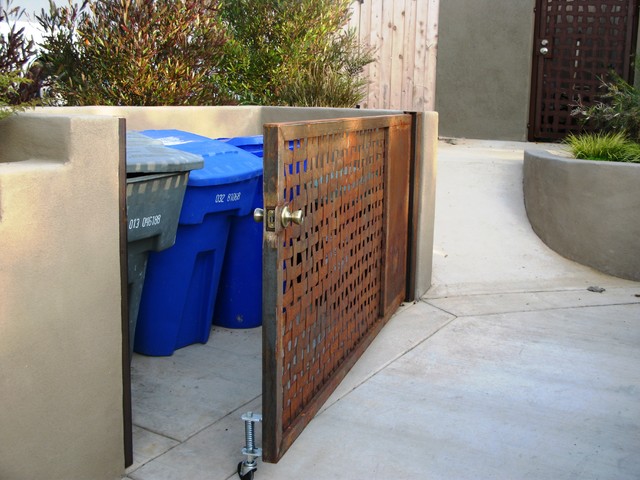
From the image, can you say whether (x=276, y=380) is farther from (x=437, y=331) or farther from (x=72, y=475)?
(x=437, y=331)

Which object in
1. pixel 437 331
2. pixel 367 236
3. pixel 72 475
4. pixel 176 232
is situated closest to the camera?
pixel 72 475

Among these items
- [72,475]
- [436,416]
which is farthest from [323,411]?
[72,475]

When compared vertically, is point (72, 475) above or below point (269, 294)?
below

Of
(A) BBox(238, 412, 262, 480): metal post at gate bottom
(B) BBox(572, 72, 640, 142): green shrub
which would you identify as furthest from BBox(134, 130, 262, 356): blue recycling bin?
(B) BBox(572, 72, 640, 142): green shrub

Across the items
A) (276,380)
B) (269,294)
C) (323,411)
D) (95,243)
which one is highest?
(95,243)

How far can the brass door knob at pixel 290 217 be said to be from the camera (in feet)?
10.6

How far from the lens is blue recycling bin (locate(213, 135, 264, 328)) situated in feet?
16.8

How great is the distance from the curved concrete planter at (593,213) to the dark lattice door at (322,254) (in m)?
2.31

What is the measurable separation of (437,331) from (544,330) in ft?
2.35

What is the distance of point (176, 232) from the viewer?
4.37 metres

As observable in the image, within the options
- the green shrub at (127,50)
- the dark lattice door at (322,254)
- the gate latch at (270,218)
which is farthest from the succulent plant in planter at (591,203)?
the gate latch at (270,218)

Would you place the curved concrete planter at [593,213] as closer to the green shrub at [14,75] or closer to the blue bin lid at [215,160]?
the blue bin lid at [215,160]

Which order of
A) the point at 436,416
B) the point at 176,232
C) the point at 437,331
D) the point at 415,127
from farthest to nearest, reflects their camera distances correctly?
the point at 415,127 < the point at 437,331 < the point at 176,232 < the point at 436,416

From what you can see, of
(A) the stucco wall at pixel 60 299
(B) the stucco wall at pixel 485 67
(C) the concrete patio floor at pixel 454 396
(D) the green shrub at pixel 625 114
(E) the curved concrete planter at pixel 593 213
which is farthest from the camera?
(B) the stucco wall at pixel 485 67
